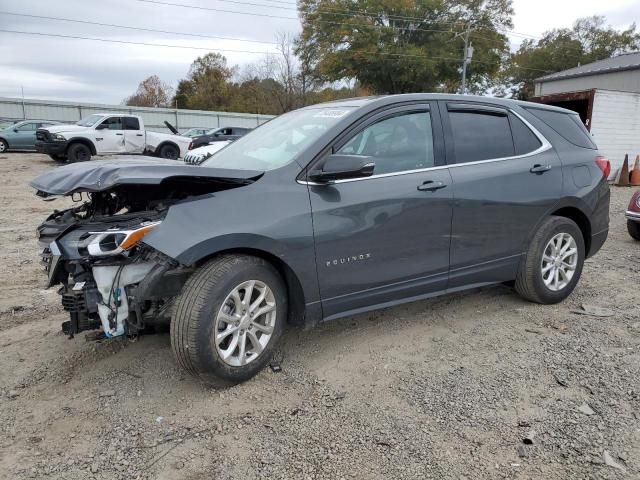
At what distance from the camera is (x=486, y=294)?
4777 millimetres

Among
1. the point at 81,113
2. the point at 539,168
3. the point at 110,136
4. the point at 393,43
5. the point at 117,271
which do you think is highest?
the point at 393,43

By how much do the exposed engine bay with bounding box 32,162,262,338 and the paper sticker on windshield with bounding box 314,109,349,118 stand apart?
0.88 metres

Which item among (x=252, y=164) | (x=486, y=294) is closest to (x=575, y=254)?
(x=486, y=294)

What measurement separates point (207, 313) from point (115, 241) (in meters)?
0.63

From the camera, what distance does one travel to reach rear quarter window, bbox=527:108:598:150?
442cm

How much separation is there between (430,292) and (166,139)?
58.4ft

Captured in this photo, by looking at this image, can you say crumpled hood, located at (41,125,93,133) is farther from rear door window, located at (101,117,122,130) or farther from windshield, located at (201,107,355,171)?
windshield, located at (201,107,355,171)

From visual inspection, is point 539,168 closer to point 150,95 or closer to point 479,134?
point 479,134

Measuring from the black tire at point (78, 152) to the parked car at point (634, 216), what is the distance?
15983 mm

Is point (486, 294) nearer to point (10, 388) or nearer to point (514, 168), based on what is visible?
point (514, 168)

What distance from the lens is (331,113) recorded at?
3.60 m

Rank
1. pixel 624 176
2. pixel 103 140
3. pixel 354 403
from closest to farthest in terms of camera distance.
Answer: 1. pixel 354 403
2. pixel 624 176
3. pixel 103 140

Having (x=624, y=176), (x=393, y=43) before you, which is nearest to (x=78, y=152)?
(x=624, y=176)

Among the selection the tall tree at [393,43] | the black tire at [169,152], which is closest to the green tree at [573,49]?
the tall tree at [393,43]
